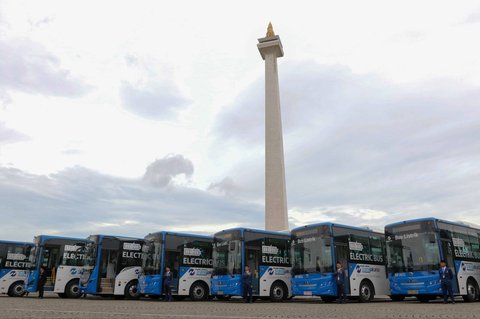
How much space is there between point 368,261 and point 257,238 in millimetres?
4287

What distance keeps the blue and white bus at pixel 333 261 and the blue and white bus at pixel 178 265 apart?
4243mm

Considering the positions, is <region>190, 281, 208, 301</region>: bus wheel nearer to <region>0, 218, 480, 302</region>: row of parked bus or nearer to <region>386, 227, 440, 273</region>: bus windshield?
<region>0, 218, 480, 302</region>: row of parked bus

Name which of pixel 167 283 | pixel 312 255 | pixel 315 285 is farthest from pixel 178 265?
pixel 315 285

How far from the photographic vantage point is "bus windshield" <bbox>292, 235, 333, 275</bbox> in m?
15.6

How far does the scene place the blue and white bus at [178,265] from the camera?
1783cm

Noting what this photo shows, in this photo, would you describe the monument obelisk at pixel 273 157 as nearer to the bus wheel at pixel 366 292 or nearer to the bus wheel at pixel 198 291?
the bus wheel at pixel 198 291

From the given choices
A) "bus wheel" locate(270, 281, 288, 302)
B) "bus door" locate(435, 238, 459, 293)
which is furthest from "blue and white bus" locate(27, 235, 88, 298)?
"bus door" locate(435, 238, 459, 293)

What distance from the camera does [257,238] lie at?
1691 cm

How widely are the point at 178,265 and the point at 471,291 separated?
1099 cm

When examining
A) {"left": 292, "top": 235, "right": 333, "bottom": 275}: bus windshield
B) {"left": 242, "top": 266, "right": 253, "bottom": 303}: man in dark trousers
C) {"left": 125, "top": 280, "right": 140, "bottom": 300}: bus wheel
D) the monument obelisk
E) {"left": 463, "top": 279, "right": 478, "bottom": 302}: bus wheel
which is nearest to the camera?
{"left": 463, "top": 279, "right": 478, "bottom": 302}: bus wheel

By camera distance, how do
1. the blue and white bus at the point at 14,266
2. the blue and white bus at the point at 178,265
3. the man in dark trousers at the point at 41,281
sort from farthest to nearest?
the blue and white bus at the point at 14,266
the man in dark trousers at the point at 41,281
the blue and white bus at the point at 178,265

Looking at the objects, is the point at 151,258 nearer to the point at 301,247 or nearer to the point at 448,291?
the point at 301,247

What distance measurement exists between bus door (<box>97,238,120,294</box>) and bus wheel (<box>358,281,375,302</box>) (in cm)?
1029

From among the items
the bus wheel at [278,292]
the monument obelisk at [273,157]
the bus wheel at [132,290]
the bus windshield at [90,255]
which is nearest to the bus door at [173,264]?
the bus wheel at [132,290]
